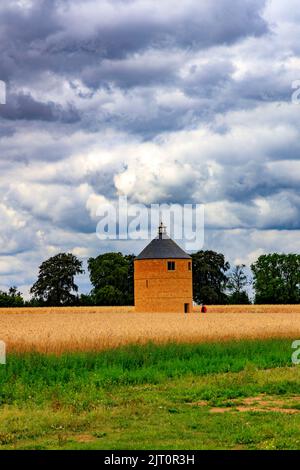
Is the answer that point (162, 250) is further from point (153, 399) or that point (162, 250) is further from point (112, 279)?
point (153, 399)

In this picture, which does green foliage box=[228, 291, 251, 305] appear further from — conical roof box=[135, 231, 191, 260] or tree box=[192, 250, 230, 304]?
conical roof box=[135, 231, 191, 260]

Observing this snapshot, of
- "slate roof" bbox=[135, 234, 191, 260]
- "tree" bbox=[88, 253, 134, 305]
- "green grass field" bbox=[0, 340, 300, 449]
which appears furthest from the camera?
"tree" bbox=[88, 253, 134, 305]

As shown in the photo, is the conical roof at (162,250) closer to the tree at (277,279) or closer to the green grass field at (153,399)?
the tree at (277,279)

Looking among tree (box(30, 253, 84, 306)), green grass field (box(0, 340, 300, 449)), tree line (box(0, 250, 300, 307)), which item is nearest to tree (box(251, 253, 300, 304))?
tree line (box(0, 250, 300, 307))

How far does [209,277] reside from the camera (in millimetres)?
104625

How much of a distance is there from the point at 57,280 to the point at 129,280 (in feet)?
33.0

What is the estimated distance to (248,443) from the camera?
12.8 metres

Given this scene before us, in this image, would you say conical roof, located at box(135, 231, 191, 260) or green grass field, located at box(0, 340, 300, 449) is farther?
conical roof, located at box(135, 231, 191, 260)

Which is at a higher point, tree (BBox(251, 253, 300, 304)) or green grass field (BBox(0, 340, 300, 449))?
tree (BBox(251, 253, 300, 304))

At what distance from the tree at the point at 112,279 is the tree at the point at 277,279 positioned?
18.4 metres

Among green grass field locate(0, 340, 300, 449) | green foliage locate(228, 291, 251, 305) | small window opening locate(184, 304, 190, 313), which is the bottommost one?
green grass field locate(0, 340, 300, 449)

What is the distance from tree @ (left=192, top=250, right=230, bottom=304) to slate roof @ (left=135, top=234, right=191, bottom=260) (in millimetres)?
27351

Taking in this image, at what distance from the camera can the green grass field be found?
1333 cm

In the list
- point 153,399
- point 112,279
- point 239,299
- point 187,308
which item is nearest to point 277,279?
point 239,299
